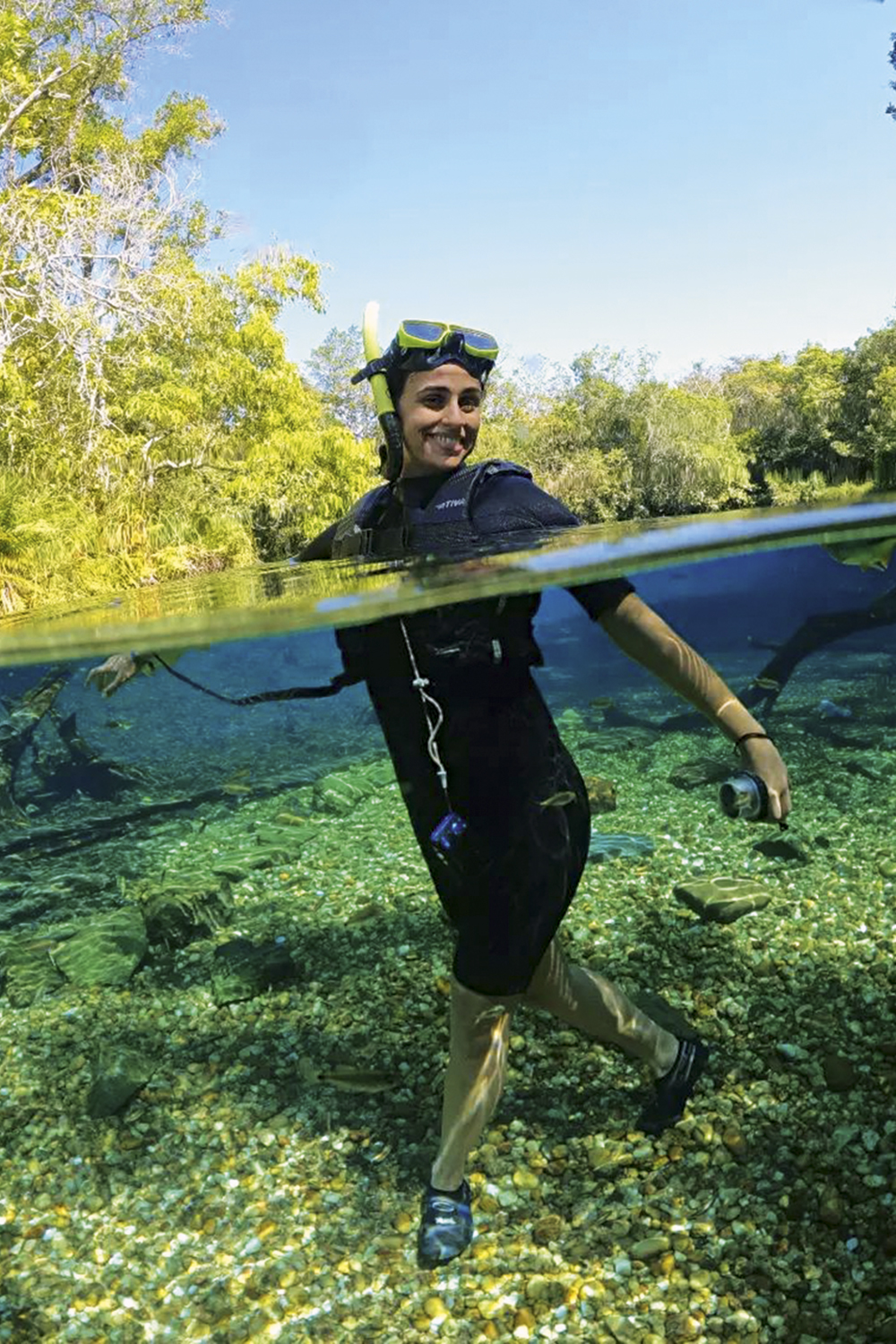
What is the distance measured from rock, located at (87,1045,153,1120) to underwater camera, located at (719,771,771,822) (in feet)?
9.10

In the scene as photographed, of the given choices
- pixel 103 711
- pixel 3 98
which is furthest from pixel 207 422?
pixel 103 711

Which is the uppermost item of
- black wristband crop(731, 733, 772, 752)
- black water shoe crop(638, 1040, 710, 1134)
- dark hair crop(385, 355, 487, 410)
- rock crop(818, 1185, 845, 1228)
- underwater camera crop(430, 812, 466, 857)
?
dark hair crop(385, 355, 487, 410)

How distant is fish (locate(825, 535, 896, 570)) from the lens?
20.5 ft

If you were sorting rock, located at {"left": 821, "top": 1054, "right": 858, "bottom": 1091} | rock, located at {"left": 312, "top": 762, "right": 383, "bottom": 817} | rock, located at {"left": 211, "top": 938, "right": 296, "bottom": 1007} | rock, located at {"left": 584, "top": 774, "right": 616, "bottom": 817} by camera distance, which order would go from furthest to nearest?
1. rock, located at {"left": 312, "top": 762, "right": 383, "bottom": 817}
2. rock, located at {"left": 584, "top": 774, "right": 616, "bottom": 817}
3. rock, located at {"left": 211, "top": 938, "right": 296, "bottom": 1007}
4. rock, located at {"left": 821, "top": 1054, "right": 858, "bottom": 1091}

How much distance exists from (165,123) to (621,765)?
36.4 metres

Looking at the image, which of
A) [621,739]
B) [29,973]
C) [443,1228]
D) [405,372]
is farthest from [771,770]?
[29,973]

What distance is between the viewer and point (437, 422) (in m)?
3.47

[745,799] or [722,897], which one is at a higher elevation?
[745,799]

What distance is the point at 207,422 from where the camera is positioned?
28266 millimetres

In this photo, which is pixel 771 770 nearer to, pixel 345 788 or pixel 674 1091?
pixel 674 1091

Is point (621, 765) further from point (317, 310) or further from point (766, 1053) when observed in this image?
point (317, 310)

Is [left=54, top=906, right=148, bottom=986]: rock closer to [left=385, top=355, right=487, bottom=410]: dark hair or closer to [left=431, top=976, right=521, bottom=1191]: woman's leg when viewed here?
[left=431, top=976, right=521, bottom=1191]: woman's leg

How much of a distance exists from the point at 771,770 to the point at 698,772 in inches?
119

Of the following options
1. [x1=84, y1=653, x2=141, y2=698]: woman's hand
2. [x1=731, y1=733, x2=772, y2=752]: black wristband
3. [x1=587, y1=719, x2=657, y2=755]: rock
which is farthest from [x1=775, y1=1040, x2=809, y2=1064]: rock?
[x1=84, y1=653, x2=141, y2=698]: woman's hand
